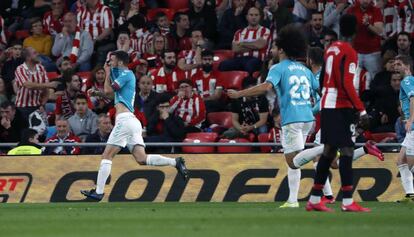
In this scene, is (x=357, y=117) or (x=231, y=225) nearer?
(x=231, y=225)

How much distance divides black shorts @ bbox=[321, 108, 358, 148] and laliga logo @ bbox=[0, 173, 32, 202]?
7581 millimetres

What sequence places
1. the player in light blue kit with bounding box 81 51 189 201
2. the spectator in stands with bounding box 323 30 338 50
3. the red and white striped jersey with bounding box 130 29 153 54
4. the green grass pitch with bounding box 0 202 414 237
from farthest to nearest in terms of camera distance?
the red and white striped jersey with bounding box 130 29 153 54
the spectator in stands with bounding box 323 30 338 50
the player in light blue kit with bounding box 81 51 189 201
the green grass pitch with bounding box 0 202 414 237

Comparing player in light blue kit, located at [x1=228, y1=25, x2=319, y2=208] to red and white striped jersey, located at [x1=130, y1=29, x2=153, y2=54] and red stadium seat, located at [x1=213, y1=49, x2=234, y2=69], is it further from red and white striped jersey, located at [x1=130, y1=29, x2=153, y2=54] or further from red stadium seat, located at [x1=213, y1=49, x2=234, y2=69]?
red and white striped jersey, located at [x1=130, y1=29, x2=153, y2=54]

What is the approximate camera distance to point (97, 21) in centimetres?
2706

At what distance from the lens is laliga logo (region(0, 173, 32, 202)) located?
21312 millimetres

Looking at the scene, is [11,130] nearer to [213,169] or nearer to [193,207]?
[213,169]

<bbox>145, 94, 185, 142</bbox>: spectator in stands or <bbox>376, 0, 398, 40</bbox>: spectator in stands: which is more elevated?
<bbox>376, 0, 398, 40</bbox>: spectator in stands

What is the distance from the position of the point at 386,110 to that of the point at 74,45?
23.4 ft

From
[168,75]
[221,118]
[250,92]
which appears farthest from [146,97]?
[250,92]

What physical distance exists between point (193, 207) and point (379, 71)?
7821 mm

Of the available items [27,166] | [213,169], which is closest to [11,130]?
[27,166]

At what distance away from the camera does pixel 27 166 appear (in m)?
21.4

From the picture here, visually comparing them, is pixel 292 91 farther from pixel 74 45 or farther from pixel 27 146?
pixel 74 45

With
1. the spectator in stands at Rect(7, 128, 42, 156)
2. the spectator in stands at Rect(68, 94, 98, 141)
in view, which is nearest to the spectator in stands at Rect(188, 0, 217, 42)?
the spectator in stands at Rect(68, 94, 98, 141)
